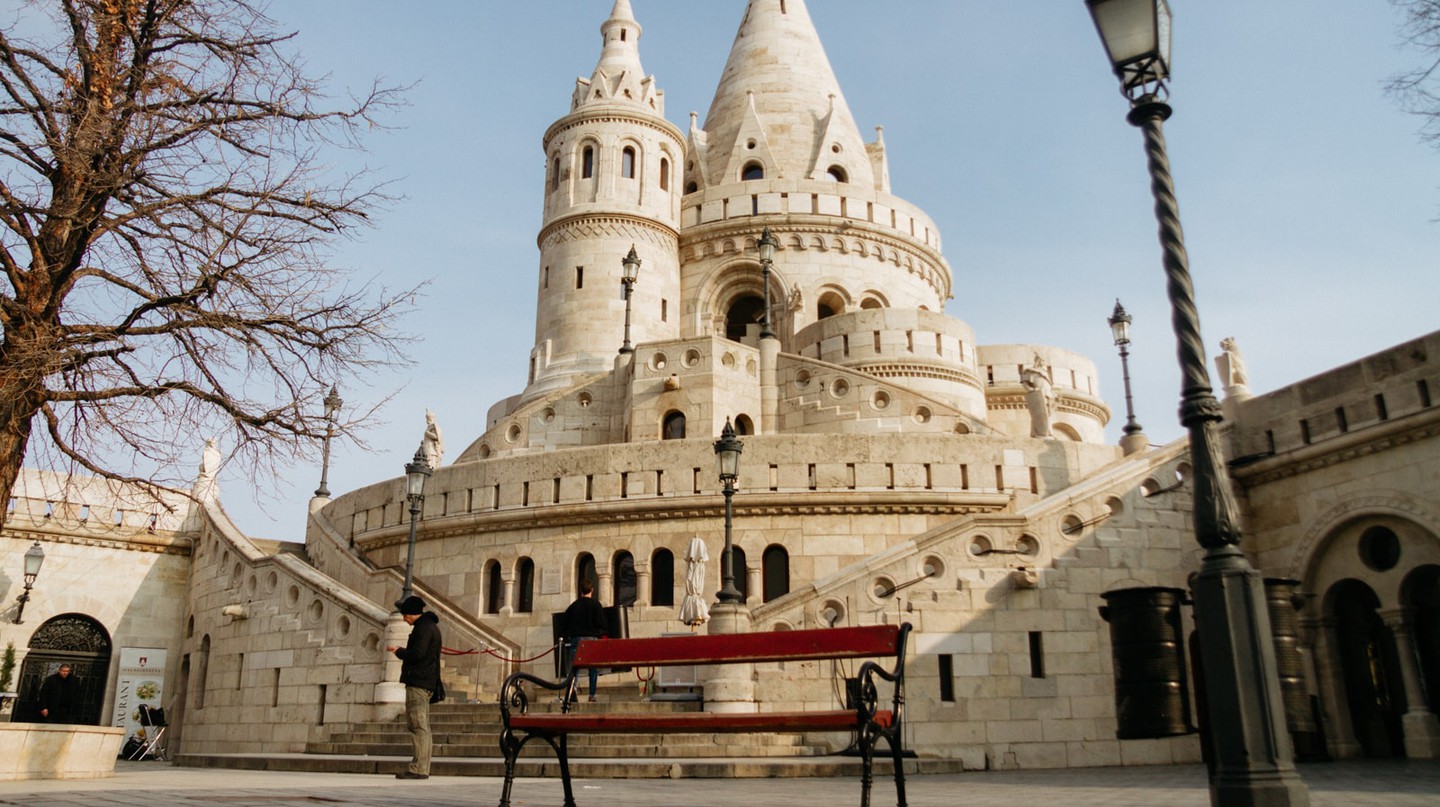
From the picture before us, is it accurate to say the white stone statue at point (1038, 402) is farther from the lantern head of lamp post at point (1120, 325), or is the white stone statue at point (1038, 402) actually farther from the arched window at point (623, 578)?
the arched window at point (623, 578)

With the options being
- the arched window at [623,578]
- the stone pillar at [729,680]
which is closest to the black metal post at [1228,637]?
the stone pillar at [729,680]

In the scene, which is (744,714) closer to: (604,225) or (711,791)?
(711,791)

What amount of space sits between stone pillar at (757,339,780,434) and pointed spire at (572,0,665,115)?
11380 mm

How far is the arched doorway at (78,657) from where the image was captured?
25141 mm

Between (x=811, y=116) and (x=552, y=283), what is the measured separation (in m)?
11.6

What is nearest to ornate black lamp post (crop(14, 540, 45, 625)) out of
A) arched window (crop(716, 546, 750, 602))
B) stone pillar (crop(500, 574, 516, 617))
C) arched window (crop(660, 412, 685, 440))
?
stone pillar (crop(500, 574, 516, 617))

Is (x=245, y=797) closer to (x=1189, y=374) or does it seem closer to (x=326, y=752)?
(x=1189, y=374)

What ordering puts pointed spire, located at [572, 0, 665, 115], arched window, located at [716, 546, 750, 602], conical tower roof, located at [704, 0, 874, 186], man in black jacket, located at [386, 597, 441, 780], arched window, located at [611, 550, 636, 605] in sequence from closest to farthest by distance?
man in black jacket, located at [386, 597, 441, 780] < arched window, located at [716, 546, 750, 602] < arched window, located at [611, 550, 636, 605] < pointed spire, located at [572, 0, 665, 115] < conical tower roof, located at [704, 0, 874, 186]

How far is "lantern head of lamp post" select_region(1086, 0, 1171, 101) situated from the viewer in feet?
21.5

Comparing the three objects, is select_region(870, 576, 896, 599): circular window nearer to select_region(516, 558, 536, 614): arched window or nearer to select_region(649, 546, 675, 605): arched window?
select_region(649, 546, 675, 605): arched window

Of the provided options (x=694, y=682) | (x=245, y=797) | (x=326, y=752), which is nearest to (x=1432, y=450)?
(x=694, y=682)

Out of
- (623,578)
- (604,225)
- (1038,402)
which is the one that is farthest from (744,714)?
(604,225)

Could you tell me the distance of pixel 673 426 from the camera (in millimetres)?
25250

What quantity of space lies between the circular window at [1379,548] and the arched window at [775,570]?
846cm
